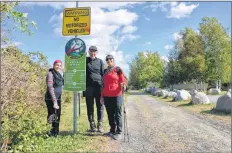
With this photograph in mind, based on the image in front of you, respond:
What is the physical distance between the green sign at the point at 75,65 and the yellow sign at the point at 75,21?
0.22 metres

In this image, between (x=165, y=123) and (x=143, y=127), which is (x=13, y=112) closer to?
(x=143, y=127)

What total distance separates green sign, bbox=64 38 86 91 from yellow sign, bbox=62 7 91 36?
0.74 ft

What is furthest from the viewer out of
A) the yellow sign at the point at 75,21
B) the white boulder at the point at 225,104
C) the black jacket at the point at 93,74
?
the white boulder at the point at 225,104

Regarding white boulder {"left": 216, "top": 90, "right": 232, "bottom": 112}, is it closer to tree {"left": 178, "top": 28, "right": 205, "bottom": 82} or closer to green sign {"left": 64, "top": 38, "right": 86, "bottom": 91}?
green sign {"left": 64, "top": 38, "right": 86, "bottom": 91}

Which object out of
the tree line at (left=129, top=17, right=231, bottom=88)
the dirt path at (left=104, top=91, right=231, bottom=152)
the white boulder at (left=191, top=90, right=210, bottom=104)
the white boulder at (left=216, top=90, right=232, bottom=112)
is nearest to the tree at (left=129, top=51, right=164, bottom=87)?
the tree line at (left=129, top=17, right=231, bottom=88)

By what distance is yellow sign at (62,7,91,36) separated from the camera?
8.22 metres

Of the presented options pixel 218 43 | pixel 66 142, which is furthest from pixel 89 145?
pixel 218 43

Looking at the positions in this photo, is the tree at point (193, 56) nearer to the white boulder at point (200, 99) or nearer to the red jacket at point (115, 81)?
the white boulder at point (200, 99)

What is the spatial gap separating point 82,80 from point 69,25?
1413 mm

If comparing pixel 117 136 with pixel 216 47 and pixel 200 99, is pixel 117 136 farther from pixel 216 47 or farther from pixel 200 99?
pixel 216 47

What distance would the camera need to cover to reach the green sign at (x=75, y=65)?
834 centimetres

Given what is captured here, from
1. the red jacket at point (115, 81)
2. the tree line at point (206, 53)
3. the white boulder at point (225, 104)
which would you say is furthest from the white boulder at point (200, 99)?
the tree line at point (206, 53)

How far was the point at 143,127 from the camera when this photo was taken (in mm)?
10359

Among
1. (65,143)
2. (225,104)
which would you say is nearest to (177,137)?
(65,143)
